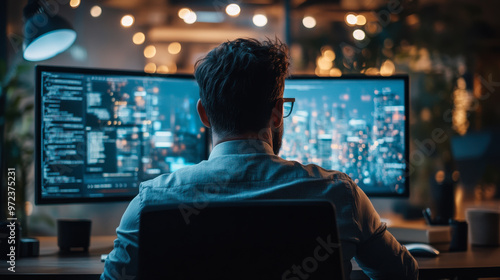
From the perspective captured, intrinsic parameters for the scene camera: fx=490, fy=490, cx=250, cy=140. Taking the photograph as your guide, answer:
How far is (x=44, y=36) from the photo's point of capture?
5.56ft

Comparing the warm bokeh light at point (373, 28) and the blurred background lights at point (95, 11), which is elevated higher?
the blurred background lights at point (95, 11)

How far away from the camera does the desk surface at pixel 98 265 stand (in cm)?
125

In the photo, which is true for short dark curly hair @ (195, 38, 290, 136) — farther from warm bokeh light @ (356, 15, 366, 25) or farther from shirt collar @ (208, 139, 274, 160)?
warm bokeh light @ (356, 15, 366, 25)

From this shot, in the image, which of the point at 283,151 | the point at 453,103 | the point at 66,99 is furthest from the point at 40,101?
the point at 453,103

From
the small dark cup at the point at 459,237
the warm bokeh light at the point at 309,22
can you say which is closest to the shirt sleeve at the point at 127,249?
the small dark cup at the point at 459,237

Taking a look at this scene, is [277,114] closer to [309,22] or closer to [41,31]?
[41,31]

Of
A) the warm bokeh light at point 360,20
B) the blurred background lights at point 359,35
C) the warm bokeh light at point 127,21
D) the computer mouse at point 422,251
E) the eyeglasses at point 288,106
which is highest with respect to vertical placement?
the warm bokeh light at point 127,21

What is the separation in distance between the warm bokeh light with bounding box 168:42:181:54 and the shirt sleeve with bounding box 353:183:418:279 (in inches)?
98.8

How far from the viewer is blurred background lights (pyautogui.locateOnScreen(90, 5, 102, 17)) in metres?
2.91

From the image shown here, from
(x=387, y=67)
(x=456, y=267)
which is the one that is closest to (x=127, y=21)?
(x=387, y=67)

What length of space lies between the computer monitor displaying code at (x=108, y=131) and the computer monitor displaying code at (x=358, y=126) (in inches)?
14.7

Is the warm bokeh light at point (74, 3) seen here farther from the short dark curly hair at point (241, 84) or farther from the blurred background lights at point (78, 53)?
the short dark curly hair at point (241, 84)

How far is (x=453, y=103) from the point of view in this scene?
3.00m

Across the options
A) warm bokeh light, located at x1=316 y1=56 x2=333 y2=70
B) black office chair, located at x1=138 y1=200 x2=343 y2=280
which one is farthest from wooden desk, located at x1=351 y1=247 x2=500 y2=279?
warm bokeh light, located at x1=316 y1=56 x2=333 y2=70
